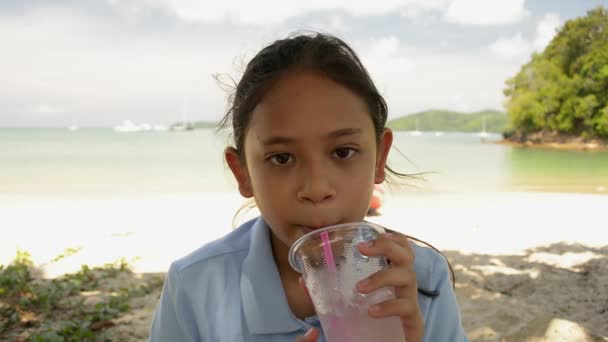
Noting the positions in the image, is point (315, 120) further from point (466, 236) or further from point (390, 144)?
point (466, 236)

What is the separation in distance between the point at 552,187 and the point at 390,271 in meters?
13.1

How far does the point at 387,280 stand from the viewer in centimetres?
115

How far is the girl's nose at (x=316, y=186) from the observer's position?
4.42 ft

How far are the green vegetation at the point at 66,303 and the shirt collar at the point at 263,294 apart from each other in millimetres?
1756

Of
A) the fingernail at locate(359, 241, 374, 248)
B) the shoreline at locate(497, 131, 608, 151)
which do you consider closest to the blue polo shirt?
the fingernail at locate(359, 241, 374, 248)

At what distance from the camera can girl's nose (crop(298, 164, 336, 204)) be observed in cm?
135

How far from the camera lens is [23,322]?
328cm

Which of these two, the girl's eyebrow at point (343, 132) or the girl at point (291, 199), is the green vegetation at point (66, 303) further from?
the girl's eyebrow at point (343, 132)

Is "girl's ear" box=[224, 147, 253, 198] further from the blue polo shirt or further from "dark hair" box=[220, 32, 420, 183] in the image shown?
the blue polo shirt

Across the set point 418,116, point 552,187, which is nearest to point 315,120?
point 552,187

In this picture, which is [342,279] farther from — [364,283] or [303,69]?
[303,69]

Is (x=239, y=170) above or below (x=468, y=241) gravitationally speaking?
above

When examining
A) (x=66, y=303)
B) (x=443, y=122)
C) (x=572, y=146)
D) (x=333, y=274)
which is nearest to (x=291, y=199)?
(x=333, y=274)

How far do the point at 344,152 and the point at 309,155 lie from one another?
0.13m
